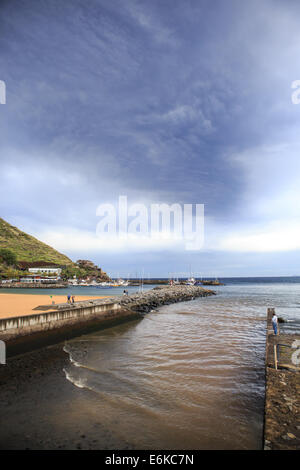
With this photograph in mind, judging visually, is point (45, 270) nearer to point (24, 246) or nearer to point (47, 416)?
point (24, 246)

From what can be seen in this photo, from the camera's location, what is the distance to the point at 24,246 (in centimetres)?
15950

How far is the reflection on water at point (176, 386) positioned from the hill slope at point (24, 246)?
147 metres

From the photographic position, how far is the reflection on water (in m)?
5.45

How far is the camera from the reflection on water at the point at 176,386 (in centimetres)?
545

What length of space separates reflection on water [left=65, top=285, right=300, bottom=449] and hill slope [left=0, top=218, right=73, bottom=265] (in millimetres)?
146704

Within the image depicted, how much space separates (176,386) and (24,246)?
6982 inches

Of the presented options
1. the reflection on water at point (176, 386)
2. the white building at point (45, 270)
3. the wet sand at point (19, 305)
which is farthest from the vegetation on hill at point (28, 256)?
the reflection on water at point (176, 386)

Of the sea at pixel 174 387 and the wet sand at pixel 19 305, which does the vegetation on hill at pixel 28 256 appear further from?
the sea at pixel 174 387

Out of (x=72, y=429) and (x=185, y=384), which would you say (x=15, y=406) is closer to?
(x=72, y=429)

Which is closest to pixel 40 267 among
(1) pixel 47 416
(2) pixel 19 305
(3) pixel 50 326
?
(2) pixel 19 305

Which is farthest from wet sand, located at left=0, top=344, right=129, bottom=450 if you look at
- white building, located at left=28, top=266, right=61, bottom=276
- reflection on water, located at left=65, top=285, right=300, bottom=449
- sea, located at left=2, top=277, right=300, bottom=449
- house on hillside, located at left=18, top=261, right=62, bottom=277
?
white building, located at left=28, top=266, right=61, bottom=276

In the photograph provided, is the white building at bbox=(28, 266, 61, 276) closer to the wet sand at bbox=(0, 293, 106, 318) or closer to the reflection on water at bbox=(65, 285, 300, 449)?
the wet sand at bbox=(0, 293, 106, 318)

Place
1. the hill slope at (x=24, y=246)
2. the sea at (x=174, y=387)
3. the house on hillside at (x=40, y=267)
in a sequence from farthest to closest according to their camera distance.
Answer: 1. the hill slope at (x=24, y=246)
2. the house on hillside at (x=40, y=267)
3. the sea at (x=174, y=387)

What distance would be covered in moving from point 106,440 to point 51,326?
11016mm
